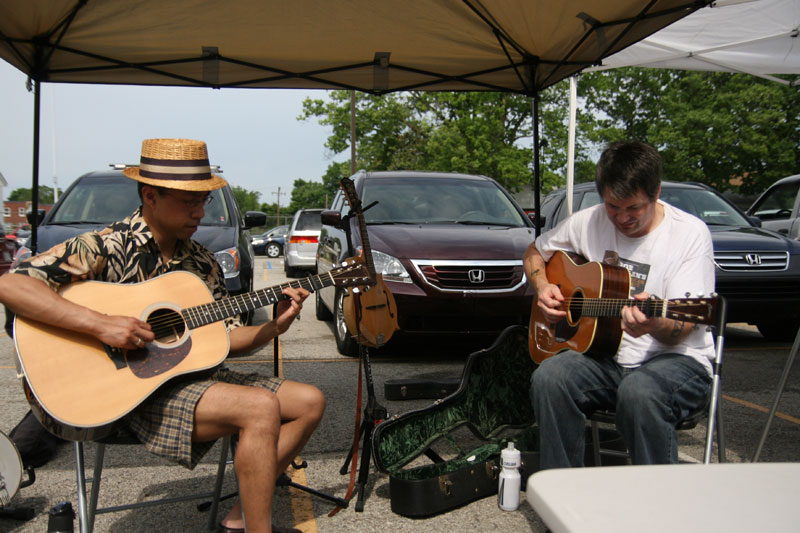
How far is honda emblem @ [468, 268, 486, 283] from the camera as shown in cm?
583

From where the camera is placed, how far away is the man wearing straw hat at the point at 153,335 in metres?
2.31

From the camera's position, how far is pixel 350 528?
9.70 ft

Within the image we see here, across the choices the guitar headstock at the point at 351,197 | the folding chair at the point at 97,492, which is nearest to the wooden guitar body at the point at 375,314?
the guitar headstock at the point at 351,197

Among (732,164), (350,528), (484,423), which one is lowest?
(350,528)

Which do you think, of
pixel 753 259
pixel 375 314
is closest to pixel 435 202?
pixel 375 314

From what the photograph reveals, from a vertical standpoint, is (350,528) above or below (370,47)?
below

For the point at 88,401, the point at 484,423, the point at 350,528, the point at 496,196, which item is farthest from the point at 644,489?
the point at 496,196

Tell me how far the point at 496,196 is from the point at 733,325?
4447 millimetres

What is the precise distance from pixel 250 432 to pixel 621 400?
148 cm

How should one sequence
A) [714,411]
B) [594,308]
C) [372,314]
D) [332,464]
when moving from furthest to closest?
[372,314]
[332,464]
[594,308]
[714,411]

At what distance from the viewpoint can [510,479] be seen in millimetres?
3090

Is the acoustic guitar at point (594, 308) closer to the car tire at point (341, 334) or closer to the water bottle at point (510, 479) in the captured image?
the water bottle at point (510, 479)

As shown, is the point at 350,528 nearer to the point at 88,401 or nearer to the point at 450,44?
the point at 88,401

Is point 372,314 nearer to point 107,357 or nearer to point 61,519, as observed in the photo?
point 107,357
